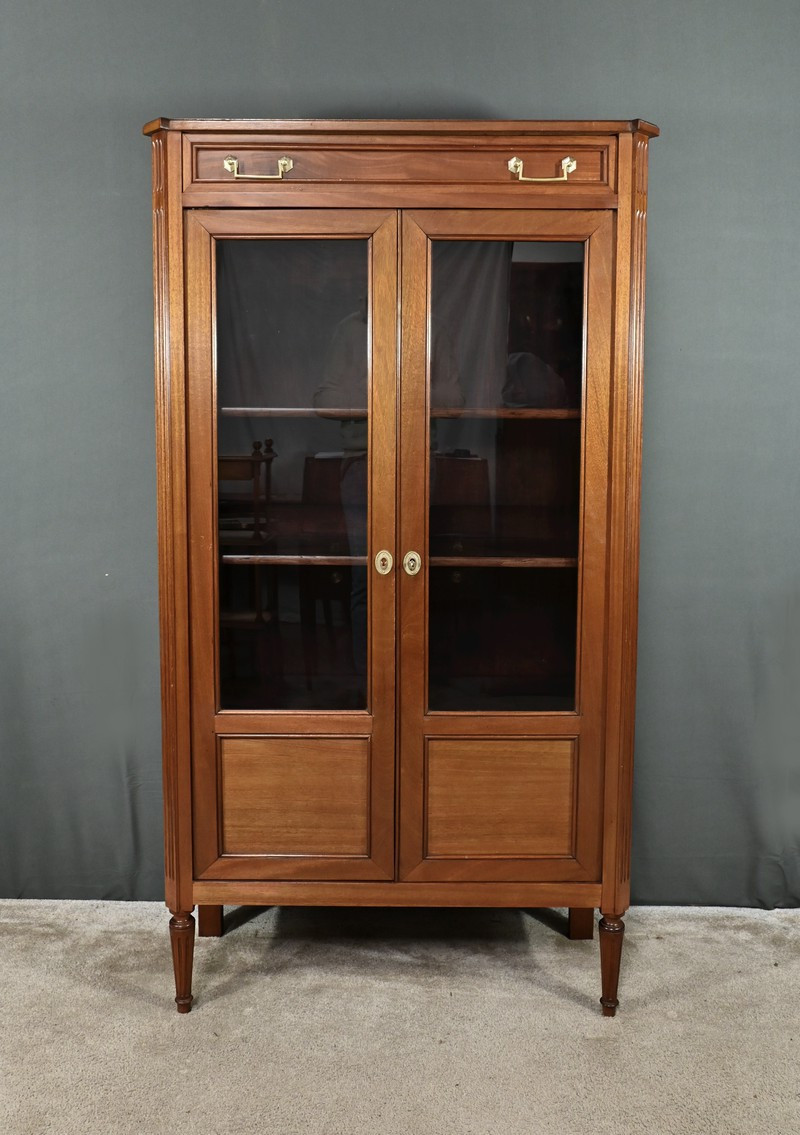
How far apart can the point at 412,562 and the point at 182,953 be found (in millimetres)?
994

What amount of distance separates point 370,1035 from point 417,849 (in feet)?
1.28

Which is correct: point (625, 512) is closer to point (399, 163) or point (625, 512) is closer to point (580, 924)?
point (399, 163)

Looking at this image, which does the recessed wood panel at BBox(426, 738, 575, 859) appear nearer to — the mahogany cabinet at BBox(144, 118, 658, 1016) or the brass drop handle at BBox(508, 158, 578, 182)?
the mahogany cabinet at BBox(144, 118, 658, 1016)

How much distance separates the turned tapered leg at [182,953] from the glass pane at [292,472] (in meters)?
0.48

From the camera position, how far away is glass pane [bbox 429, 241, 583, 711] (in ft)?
6.60

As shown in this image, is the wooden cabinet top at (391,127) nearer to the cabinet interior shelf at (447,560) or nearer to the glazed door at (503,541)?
the glazed door at (503,541)

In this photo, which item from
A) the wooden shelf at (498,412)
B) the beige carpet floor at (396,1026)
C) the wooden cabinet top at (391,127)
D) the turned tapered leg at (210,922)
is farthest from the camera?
the turned tapered leg at (210,922)

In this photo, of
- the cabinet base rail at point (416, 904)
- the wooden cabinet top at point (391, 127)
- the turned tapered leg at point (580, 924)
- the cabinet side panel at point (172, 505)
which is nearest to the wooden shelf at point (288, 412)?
the cabinet side panel at point (172, 505)

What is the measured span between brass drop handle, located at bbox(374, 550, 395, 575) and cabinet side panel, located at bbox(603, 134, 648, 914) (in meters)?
0.47

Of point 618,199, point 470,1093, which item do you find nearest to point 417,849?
point 470,1093

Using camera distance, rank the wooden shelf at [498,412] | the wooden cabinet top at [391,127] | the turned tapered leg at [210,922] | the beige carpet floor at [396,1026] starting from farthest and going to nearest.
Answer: the turned tapered leg at [210,922] < the wooden shelf at [498,412] < the wooden cabinet top at [391,127] < the beige carpet floor at [396,1026]

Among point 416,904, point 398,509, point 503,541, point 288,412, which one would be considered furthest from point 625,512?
point 416,904

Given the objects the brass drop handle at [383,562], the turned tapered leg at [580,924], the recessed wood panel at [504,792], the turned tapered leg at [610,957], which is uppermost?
the brass drop handle at [383,562]

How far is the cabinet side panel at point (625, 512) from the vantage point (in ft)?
6.50
